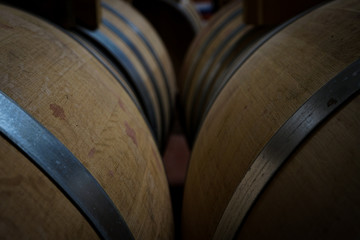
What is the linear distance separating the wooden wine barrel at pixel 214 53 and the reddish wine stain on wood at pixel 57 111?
117 centimetres

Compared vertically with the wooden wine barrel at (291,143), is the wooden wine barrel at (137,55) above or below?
above

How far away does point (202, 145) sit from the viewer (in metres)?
1.91

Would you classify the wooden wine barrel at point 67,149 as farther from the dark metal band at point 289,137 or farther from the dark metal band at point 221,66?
the dark metal band at point 221,66

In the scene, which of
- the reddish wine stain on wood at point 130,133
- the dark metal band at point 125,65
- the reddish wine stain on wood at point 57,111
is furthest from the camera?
the dark metal band at point 125,65

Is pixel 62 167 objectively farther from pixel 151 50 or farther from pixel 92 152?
pixel 151 50

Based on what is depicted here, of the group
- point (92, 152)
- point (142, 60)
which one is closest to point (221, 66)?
point (142, 60)

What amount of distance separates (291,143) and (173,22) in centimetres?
472


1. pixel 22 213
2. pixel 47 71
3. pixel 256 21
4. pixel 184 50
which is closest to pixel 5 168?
pixel 22 213

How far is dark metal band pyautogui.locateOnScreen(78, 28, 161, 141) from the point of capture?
2.58 meters

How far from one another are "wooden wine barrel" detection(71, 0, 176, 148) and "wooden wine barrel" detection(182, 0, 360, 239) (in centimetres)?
107

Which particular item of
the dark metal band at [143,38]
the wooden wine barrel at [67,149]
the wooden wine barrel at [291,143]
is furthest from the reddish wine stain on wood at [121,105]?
the dark metal band at [143,38]

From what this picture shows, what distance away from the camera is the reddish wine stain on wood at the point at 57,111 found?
130 centimetres

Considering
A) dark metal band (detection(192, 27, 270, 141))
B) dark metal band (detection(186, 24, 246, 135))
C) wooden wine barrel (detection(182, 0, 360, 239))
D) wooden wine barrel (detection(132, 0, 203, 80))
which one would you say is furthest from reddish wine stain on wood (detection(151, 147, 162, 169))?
wooden wine barrel (detection(132, 0, 203, 80))

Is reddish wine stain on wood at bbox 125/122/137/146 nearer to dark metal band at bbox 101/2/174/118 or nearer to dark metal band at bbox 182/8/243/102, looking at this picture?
dark metal band at bbox 101/2/174/118
